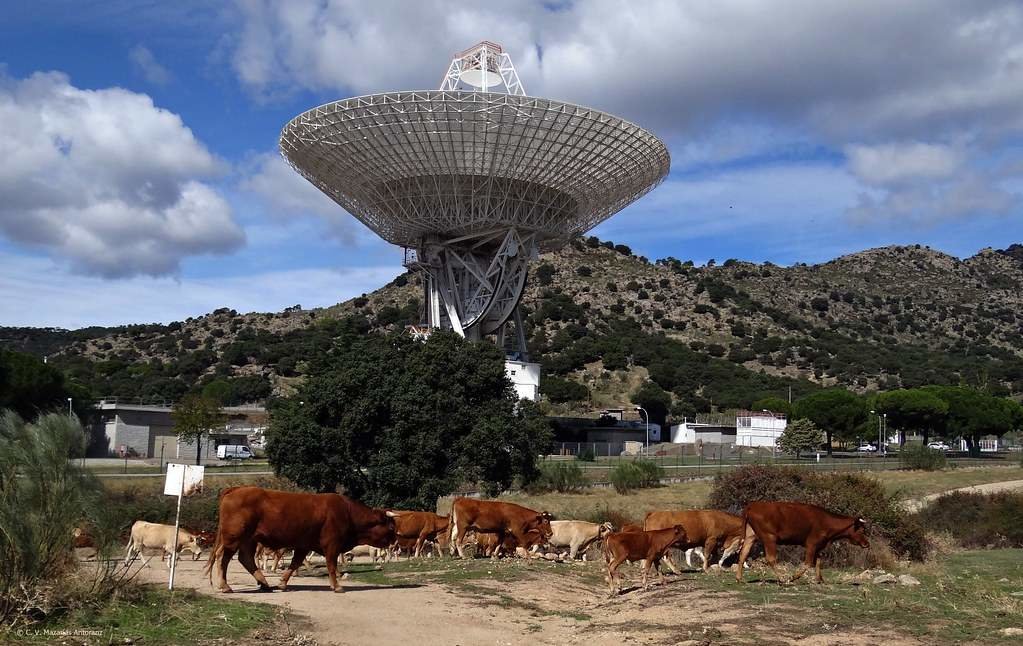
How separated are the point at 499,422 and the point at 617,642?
3138 centimetres

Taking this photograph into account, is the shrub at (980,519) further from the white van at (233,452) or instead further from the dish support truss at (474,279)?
the white van at (233,452)

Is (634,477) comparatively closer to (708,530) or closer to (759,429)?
(708,530)

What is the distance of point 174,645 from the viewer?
1075 cm

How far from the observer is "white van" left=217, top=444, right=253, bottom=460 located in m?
69.0

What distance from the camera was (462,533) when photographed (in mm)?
21172

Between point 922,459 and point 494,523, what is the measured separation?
52.8 meters

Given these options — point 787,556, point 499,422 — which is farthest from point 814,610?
point 499,422

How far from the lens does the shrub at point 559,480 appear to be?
5316cm

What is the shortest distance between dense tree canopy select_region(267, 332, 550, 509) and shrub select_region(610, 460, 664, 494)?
327 inches

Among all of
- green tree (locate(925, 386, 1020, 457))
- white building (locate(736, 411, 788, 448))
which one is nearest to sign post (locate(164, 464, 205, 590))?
white building (locate(736, 411, 788, 448))

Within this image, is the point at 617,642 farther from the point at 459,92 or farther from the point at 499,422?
the point at 459,92

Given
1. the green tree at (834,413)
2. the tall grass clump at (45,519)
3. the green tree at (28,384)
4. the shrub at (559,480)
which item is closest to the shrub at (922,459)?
the green tree at (834,413)

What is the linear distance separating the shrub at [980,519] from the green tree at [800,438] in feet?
144

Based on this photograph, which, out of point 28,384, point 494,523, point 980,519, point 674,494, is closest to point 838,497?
point 494,523
